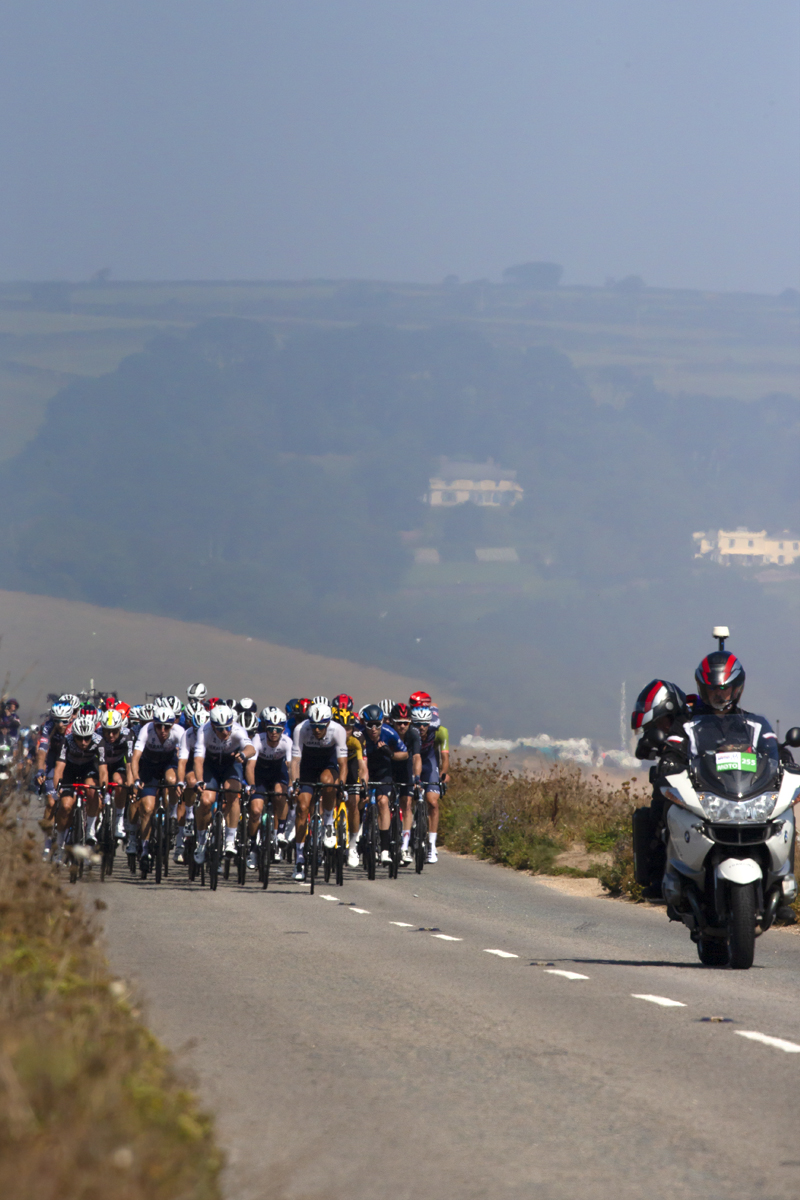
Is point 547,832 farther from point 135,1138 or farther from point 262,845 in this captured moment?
point 135,1138

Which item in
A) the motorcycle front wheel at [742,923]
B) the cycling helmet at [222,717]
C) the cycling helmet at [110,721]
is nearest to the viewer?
the motorcycle front wheel at [742,923]

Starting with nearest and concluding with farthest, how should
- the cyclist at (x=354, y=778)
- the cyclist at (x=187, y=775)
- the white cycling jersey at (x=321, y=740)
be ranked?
the cyclist at (x=187, y=775), the white cycling jersey at (x=321, y=740), the cyclist at (x=354, y=778)

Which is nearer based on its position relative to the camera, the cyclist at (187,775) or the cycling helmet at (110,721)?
the cyclist at (187,775)

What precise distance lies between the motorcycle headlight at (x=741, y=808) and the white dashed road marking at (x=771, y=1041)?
2609mm

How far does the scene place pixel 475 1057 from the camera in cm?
809

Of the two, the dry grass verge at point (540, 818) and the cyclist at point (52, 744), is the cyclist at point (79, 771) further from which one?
the dry grass verge at point (540, 818)

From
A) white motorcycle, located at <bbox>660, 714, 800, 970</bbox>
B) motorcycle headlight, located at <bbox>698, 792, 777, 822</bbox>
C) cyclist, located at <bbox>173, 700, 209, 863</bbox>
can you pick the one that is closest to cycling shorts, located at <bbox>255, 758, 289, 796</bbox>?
cyclist, located at <bbox>173, 700, 209, 863</bbox>

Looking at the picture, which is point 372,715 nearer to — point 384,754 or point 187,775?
point 384,754

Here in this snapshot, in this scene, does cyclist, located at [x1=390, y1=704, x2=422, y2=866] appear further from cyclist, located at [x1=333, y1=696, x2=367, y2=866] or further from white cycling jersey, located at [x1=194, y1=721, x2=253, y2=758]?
white cycling jersey, located at [x1=194, y1=721, x2=253, y2=758]

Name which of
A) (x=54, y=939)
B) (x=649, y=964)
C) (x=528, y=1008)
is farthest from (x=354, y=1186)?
(x=649, y=964)

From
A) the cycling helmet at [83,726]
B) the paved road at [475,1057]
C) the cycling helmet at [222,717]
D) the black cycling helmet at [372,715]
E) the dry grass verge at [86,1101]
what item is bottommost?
the paved road at [475,1057]

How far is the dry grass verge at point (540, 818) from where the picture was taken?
82.8ft

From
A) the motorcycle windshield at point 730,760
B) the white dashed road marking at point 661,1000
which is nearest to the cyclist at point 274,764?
the motorcycle windshield at point 730,760

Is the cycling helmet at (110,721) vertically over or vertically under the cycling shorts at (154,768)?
over
